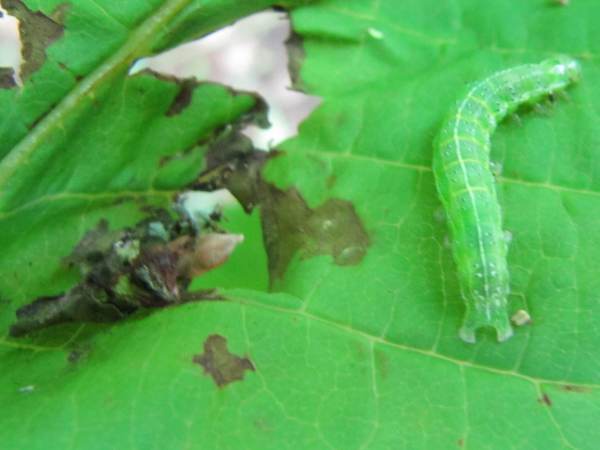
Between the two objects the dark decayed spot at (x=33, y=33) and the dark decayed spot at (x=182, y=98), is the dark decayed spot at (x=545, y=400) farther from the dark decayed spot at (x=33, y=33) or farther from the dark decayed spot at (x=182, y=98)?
the dark decayed spot at (x=33, y=33)

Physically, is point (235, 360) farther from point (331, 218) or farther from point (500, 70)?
point (500, 70)

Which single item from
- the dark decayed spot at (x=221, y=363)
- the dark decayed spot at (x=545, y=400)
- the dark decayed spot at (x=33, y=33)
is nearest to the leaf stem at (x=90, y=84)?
the dark decayed spot at (x=33, y=33)

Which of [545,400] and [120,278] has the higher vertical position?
[120,278]

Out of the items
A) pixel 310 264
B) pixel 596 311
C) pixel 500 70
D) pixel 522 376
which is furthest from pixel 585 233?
pixel 310 264

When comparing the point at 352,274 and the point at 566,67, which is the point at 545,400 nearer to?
the point at 352,274

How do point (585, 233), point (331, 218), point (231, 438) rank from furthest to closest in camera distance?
point (331, 218), point (585, 233), point (231, 438)

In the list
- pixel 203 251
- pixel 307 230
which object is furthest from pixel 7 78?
pixel 307 230

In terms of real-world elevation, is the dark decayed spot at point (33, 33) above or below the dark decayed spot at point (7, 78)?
above
